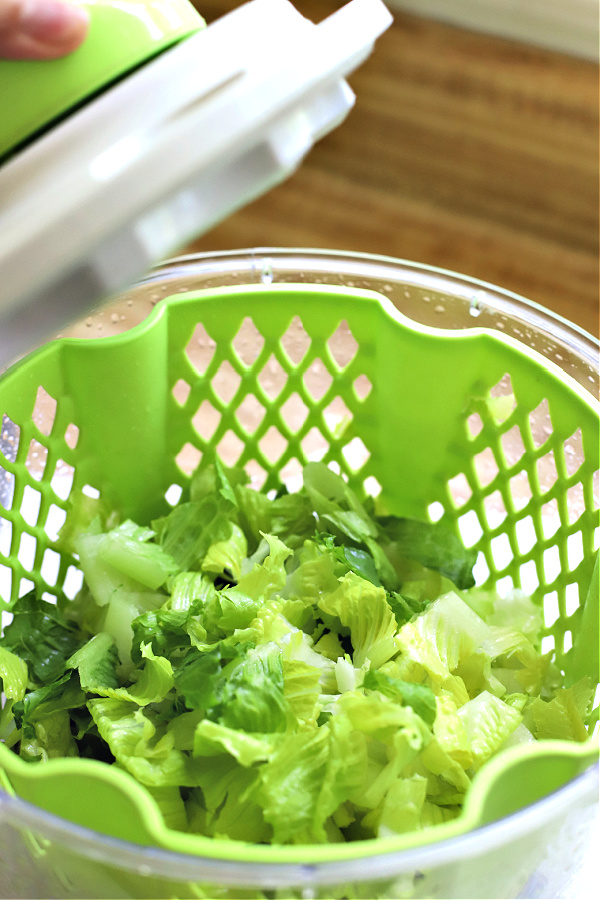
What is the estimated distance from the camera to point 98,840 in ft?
1.06

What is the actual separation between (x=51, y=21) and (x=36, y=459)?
344 mm

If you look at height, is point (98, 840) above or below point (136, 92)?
below

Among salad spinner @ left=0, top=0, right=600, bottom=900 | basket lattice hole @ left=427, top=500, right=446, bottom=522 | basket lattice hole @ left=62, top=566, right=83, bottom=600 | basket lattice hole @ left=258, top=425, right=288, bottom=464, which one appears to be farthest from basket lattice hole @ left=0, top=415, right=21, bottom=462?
basket lattice hole @ left=427, top=500, right=446, bottom=522

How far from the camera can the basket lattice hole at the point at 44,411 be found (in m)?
0.60

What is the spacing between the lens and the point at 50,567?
659mm

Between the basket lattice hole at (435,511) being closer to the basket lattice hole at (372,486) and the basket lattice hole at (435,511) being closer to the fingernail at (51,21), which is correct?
the basket lattice hole at (372,486)

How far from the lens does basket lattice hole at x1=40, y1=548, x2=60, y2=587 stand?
64cm

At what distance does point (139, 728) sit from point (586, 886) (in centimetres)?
27

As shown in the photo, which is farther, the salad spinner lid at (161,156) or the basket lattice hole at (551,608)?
the basket lattice hole at (551,608)

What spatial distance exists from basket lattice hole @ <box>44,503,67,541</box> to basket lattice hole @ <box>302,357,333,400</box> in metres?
0.21

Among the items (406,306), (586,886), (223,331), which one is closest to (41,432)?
(223,331)

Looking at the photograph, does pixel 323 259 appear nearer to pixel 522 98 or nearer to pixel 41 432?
pixel 41 432

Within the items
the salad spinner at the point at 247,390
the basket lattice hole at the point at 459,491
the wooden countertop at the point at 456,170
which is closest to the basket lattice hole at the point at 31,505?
the salad spinner at the point at 247,390

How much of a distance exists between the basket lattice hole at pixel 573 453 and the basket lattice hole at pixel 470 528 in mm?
106
